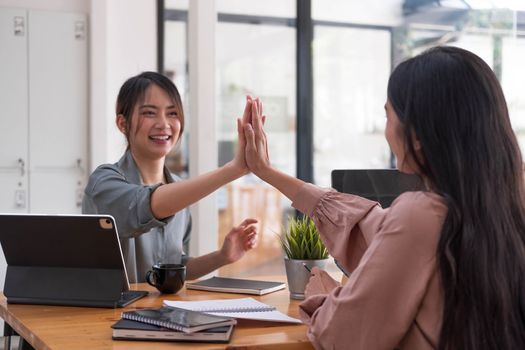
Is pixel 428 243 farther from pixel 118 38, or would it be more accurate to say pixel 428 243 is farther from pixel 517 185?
pixel 118 38

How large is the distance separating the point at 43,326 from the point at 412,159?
0.91 meters

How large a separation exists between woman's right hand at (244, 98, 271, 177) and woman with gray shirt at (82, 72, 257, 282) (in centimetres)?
3

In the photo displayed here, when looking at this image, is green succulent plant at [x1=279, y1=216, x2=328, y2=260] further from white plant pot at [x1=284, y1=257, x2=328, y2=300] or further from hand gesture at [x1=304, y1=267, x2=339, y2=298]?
hand gesture at [x1=304, y1=267, x2=339, y2=298]

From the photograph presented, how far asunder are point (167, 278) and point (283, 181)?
0.44 m

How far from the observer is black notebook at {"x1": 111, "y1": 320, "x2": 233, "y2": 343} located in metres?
1.61

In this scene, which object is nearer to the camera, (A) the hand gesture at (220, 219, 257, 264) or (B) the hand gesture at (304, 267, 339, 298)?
(B) the hand gesture at (304, 267, 339, 298)

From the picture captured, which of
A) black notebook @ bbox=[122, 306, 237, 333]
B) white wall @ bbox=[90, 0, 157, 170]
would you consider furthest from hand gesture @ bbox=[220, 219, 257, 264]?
white wall @ bbox=[90, 0, 157, 170]

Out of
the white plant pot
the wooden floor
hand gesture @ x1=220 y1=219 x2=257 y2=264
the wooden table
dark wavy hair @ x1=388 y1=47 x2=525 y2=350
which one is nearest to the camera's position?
dark wavy hair @ x1=388 y1=47 x2=525 y2=350

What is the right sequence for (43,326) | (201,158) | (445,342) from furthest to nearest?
(201,158)
(43,326)
(445,342)

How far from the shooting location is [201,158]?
4859 millimetres

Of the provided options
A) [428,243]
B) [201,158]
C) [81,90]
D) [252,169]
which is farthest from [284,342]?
[81,90]

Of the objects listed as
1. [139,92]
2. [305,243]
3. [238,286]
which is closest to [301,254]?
[305,243]

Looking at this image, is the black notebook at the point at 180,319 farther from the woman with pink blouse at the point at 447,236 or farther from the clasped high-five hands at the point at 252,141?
the clasped high-five hands at the point at 252,141

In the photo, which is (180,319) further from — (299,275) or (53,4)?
(53,4)
